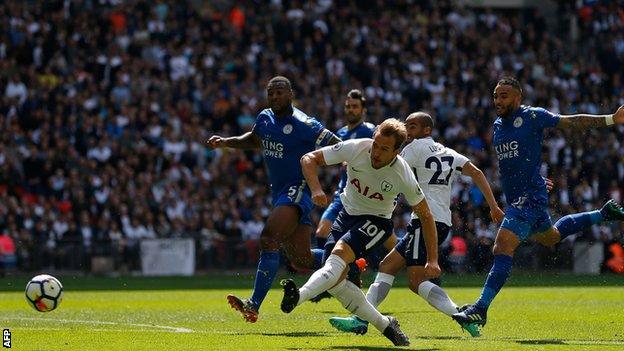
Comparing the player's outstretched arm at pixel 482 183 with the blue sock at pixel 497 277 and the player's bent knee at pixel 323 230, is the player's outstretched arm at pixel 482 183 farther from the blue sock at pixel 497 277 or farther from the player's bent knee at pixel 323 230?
the player's bent knee at pixel 323 230

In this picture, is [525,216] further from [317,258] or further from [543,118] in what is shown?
[317,258]

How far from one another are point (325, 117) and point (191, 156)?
3.63m

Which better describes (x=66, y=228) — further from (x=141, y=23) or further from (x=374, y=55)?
(x=374, y=55)

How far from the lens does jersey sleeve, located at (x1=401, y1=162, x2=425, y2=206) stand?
435 inches

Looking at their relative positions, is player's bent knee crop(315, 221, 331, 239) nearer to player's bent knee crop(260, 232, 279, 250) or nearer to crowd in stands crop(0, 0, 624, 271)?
player's bent knee crop(260, 232, 279, 250)

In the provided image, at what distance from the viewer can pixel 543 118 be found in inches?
508

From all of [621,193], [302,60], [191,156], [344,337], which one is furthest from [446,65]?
[344,337]

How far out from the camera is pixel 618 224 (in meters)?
30.0

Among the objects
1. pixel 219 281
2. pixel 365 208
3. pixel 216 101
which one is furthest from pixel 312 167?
pixel 216 101

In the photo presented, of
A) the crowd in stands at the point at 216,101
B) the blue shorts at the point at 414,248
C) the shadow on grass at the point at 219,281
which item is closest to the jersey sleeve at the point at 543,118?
the blue shorts at the point at 414,248

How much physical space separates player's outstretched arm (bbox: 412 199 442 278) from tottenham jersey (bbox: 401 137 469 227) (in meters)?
1.79

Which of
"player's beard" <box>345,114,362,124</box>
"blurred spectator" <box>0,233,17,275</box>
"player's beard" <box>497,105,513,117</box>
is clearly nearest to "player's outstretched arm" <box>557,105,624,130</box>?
"player's beard" <box>497,105,513,117</box>

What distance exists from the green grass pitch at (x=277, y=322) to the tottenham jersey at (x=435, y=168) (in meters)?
1.32

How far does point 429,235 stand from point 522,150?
2.26 meters
